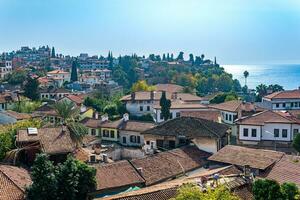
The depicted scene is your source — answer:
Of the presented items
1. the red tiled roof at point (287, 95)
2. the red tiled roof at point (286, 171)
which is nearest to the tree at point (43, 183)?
A: the red tiled roof at point (286, 171)

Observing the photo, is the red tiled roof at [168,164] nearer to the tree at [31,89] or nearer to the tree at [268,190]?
the tree at [268,190]

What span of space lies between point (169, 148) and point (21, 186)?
1591cm

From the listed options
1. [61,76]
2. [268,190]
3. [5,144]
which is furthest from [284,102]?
[61,76]

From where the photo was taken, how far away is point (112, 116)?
60.4m

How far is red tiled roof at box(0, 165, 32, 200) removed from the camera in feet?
71.2

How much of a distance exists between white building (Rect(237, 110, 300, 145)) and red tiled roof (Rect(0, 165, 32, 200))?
22205 mm

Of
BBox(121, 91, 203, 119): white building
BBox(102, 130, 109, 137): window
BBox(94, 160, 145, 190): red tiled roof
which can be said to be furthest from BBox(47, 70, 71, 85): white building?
BBox(94, 160, 145, 190): red tiled roof

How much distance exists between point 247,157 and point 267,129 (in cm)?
1185

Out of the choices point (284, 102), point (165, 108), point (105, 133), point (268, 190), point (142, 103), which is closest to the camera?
point (268, 190)

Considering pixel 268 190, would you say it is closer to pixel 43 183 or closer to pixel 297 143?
pixel 43 183

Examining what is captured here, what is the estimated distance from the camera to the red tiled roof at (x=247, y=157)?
1080 inches

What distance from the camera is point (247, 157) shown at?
29.0 metres

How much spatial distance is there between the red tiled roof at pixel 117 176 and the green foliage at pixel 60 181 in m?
3.15

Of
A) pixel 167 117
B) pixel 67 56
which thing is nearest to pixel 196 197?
pixel 167 117
